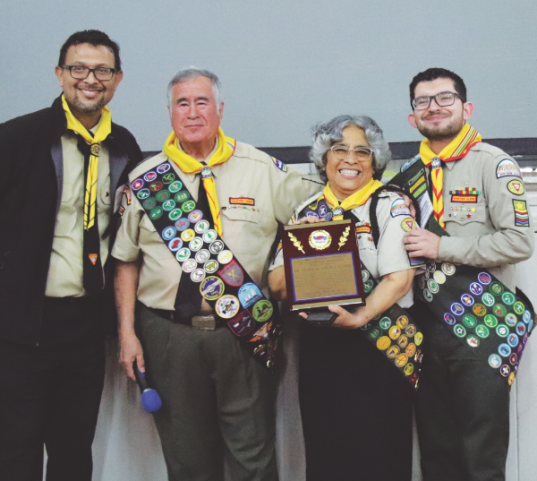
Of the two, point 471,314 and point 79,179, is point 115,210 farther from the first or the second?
point 471,314

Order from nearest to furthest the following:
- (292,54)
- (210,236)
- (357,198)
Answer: (357,198) < (210,236) < (292,54)

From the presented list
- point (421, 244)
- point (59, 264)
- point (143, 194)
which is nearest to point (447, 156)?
point (421, 244)

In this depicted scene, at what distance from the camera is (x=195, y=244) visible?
1.59 m

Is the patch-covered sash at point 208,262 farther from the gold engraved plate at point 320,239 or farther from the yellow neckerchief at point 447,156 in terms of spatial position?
the yellow neckerchief at point 447,156

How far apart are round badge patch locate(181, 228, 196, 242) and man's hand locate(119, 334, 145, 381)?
1.20 ft

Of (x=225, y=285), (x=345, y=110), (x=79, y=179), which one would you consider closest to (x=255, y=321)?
(x=225, y=285)

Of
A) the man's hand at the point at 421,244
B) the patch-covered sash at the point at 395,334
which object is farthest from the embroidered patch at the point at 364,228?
the man's hand at the point at 421,244

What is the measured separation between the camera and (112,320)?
1669 mm

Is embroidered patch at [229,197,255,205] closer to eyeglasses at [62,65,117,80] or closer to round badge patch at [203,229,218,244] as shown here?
round badge patch at [203,229,218,244]

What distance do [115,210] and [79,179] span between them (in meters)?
0.16

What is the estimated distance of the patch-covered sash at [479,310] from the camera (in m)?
1.52

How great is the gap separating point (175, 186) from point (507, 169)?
1.03 meters

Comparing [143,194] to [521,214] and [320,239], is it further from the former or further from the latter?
[521,214]

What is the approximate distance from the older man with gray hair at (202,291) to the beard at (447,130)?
52cm
